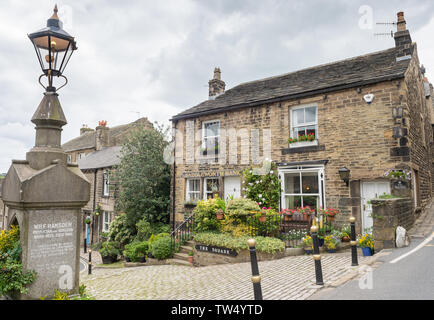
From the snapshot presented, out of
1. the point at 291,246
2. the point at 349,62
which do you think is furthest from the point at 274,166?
the point at 349,62

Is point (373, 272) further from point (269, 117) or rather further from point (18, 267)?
point (269, 117)

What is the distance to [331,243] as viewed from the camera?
8867 mm

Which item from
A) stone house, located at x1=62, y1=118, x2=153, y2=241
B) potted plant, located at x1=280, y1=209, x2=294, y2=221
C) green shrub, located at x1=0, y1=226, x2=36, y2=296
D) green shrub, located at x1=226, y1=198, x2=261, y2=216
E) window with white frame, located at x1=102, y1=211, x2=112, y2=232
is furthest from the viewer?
window with white frame, located at x1=102, y1=211, x2=112, y2=232

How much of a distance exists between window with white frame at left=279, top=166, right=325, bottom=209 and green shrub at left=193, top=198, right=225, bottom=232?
3.19 meters

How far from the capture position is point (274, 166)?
1277cm

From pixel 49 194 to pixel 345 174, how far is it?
9541mm

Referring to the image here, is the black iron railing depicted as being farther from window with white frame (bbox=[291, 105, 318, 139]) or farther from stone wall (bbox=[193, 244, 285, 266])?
window with white frame (bbox=[291, 105, 318, 139])

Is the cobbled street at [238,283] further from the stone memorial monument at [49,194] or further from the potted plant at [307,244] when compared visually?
the stone memorial monument at [49,194]

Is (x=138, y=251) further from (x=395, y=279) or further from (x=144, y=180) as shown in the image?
(x=395, y=279)

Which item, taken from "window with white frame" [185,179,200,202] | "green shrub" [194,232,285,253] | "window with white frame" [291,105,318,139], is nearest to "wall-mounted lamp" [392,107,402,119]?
"window with white frame" [291,105,318,139]

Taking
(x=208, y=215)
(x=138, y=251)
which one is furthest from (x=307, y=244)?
(x=138, y=251)

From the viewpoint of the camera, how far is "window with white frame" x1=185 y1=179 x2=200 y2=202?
50.8 feet
